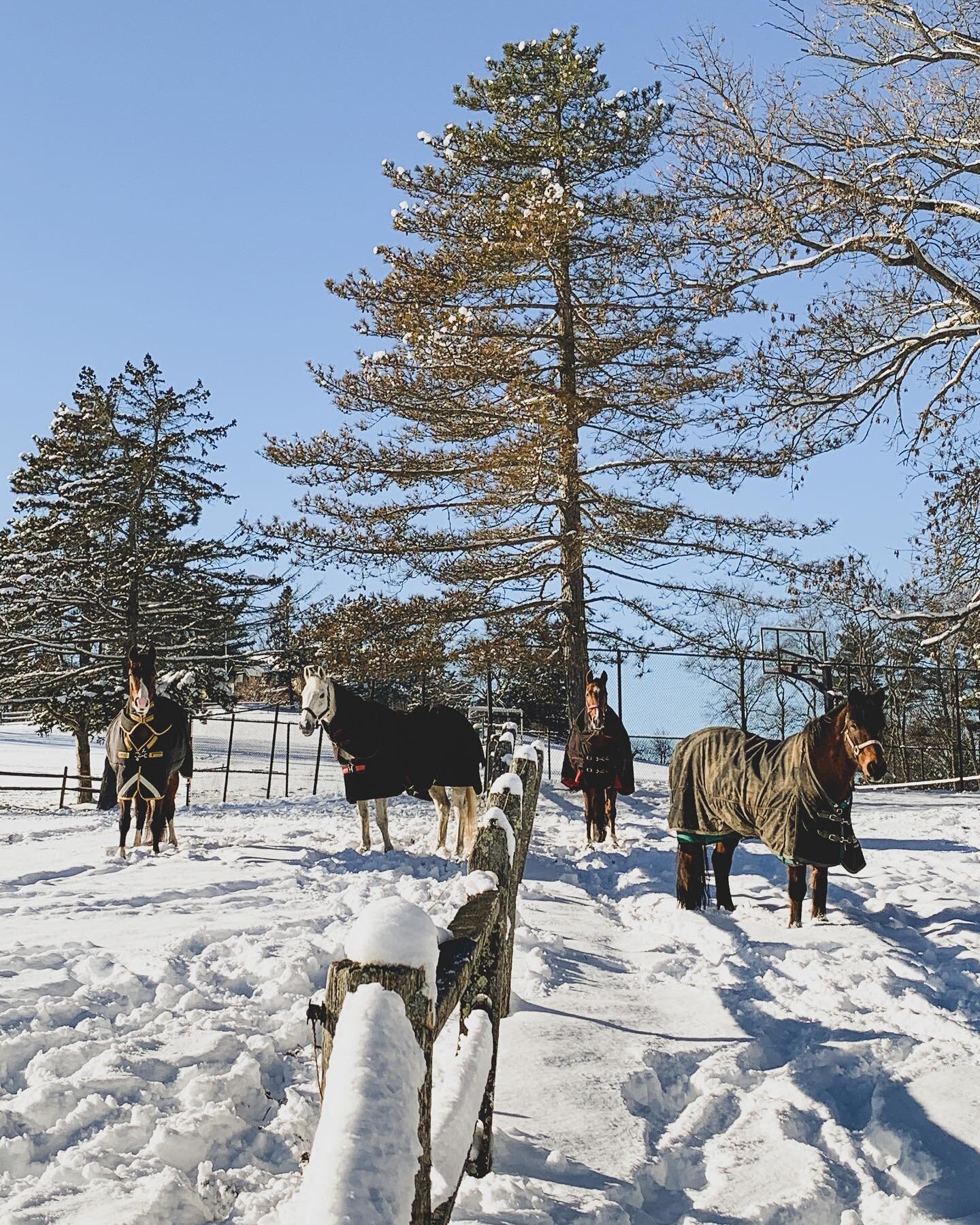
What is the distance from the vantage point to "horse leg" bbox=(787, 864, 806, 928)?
7.65 metres

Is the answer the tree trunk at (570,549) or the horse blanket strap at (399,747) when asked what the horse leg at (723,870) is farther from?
the tree trunk at (570,549)

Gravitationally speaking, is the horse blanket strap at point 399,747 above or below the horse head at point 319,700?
below

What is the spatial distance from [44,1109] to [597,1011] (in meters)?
2.82

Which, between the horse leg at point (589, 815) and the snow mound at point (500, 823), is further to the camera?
the horse leg at point (589, 815)

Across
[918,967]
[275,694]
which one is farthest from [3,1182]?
[275,694]

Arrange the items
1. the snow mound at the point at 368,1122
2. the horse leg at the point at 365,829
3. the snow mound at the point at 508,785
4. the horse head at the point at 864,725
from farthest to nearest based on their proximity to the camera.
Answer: the horse leg at the point at 365,829 → the horse head at the point at 864,725 → the snow mound at the point at 508,785 → the snow mound at the point at 368,1122

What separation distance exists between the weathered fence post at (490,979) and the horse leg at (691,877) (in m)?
3.54

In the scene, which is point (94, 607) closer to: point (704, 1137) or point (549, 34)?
point (549, 34)

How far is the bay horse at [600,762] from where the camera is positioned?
1275cm

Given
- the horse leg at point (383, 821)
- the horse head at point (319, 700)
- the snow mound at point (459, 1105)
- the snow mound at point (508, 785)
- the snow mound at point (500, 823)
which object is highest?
the horse head at point (319, 700)

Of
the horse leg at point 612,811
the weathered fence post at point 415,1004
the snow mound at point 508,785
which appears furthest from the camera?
the horse leg at point 612,811

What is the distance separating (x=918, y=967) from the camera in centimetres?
628

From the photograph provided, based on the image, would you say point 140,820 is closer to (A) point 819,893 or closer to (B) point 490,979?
(A) point 819,893

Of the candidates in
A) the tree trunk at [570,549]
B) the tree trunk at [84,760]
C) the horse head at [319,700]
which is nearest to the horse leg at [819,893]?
the horse head at [319,700]
